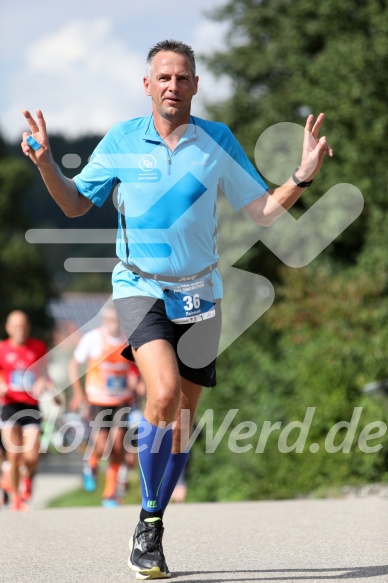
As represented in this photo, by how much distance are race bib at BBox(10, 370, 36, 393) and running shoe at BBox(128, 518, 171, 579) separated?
6.54 metres

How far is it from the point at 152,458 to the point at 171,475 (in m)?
0.26

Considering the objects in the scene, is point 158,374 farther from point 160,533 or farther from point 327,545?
point 327,545

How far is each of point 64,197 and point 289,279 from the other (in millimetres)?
14888

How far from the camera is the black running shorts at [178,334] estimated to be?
542 cm

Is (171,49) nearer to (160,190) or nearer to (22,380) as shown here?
(160,190)

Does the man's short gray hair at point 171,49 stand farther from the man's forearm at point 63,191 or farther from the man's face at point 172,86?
the man's forearm at point 63,191

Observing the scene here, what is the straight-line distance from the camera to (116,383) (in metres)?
12.3

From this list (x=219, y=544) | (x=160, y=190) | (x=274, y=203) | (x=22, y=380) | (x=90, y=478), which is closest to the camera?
(x=160, y=190)

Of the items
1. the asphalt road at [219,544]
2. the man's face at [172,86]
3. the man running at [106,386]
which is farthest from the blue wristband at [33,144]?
the man running at [106,386]

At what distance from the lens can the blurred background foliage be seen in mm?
13578

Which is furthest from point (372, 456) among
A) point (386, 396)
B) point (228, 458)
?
point (228, 458)

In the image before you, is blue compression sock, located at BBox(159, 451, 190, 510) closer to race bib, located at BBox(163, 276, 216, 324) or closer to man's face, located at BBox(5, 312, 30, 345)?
race bib, located at BBox(163, 276, 216, 324)

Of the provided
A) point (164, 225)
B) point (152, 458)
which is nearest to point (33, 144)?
point (164, 225)

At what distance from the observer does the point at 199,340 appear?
18.4ft
